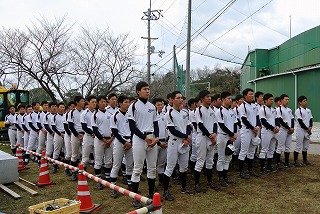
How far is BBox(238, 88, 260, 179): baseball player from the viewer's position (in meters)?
7.75

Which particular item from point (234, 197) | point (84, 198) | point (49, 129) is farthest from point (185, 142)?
point (49, 129)

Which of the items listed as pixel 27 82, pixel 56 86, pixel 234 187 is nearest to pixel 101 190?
pixel 234 187

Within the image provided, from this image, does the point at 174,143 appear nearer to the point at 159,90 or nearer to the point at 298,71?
the point at 298,71

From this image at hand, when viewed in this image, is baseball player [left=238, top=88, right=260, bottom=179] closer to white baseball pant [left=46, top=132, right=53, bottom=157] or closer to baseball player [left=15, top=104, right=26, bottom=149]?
white baseball pant [left=46, top=132, right=53, bottom=157]

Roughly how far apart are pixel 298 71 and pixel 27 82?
22655 mm

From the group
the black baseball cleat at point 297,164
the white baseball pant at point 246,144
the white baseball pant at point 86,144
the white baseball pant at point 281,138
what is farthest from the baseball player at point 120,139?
the black baseball cleat at point 297,164

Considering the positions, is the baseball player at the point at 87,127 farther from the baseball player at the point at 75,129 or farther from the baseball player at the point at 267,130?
the baseball player at the point at 267,130

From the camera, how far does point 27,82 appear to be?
28531 millimetres

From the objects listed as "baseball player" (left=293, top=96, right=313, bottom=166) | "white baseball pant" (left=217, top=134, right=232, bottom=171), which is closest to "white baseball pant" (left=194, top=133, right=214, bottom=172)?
"white baseball pant" (left=217, top=134, right=232, bottom=171)

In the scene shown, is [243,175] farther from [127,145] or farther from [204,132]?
[127,145]

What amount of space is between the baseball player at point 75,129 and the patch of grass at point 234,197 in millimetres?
686

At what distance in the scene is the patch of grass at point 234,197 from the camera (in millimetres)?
5538

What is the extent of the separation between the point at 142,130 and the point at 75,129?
3127 mm

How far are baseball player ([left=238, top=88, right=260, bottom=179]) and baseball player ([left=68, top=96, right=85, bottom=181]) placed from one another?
4.16 metres
